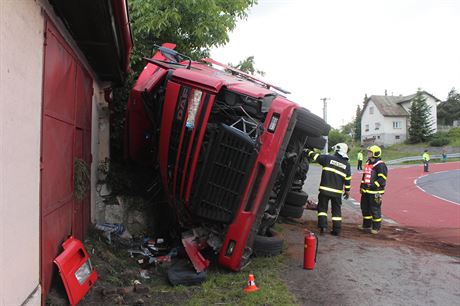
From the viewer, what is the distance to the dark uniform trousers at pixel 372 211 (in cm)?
766

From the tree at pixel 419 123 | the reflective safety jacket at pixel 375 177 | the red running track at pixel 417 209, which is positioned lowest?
the red running track at pixel 417 209

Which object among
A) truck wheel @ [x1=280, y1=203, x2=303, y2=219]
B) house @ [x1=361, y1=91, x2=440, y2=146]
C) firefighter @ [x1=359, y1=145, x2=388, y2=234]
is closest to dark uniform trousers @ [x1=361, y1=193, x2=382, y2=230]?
firefighter @ [x1=359, y1=145, x2=388, y2=234]

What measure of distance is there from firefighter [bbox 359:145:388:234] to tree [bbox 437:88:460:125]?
227 feet

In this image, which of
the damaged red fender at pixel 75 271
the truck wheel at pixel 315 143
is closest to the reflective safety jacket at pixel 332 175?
the truck wheel at pixel 315 143

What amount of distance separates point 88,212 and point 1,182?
3.59 metres

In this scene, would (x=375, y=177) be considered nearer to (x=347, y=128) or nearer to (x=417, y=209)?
(x=417, y=209)

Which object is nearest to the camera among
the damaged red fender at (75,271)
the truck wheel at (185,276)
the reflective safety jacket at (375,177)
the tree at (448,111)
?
the damaged red fender at (75,271)

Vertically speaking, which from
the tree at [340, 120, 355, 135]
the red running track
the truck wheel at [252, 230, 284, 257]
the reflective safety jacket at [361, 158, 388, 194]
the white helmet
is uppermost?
the tree at [340, 120, 355, 135]

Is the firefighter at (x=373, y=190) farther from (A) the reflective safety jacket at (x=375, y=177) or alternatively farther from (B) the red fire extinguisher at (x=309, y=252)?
(B) the red fire extinguisher at (x=309, y=252)

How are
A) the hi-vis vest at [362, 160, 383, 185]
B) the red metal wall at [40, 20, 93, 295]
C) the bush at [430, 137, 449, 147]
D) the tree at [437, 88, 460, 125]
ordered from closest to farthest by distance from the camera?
the red metal wall at [40, 20, 93, 295] < the hi-vis vest at [362, 160, 383, 185] < the bush at [430, 137, 449, 147] < the tree at [437, 88, 460, 125]

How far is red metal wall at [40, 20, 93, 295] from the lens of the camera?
337 centimetres

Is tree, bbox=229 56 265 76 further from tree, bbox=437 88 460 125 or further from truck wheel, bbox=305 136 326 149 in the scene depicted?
tree, bbox=437 88 460 125

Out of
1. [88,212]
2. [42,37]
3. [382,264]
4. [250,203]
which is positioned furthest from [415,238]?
[42,37]

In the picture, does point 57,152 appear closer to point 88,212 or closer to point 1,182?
point 1,182
